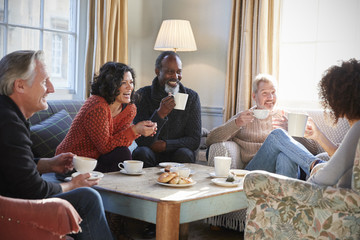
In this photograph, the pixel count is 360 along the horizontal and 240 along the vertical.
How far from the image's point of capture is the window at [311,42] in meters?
3.70

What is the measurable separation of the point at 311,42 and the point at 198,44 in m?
1.16

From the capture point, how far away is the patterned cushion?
289 centimetres

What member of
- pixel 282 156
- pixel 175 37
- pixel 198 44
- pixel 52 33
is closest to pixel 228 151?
pixel 282 156

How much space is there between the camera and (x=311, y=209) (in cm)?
164

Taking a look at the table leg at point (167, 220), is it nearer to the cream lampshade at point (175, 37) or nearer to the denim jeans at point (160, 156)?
the denim jeans at point (160, 156)

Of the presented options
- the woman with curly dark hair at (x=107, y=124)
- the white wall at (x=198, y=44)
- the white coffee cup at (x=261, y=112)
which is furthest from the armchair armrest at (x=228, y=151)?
the white wall at (x=198, y=44)

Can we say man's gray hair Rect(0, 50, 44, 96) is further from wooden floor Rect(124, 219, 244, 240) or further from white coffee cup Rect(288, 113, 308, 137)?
wooden floor Rect(124, 219, 244, 240)

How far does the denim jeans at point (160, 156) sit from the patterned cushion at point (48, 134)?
53 centimetres

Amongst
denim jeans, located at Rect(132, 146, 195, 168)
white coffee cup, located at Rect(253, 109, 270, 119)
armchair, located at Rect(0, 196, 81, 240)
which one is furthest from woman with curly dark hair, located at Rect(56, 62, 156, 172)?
armchair, located at Rect(0, 196, 81, 240)

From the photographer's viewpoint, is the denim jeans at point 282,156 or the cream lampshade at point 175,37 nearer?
the denim jeans at point 282,156

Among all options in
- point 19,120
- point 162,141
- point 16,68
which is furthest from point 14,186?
point 162,141

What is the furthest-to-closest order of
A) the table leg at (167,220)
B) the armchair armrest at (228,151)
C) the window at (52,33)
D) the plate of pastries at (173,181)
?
1. the window at (52,33)
2. the armchair armrest at (228,151)
3. the plate of pastries at (173,181)
4. the table leg at (167,220)

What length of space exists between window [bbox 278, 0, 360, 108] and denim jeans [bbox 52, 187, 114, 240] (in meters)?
2.58

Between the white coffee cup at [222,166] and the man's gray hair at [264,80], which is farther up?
the man's gray hair at [264,80]
